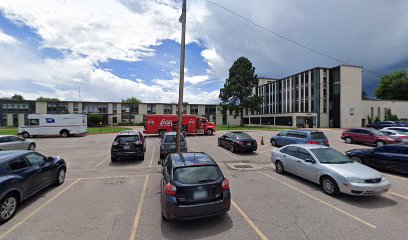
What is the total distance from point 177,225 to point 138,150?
301 inches

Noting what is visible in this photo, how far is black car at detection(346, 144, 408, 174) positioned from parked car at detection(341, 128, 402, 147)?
969cm

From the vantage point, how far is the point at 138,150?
460 inches

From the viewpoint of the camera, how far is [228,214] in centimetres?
531

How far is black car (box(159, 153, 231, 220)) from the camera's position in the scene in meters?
4.44

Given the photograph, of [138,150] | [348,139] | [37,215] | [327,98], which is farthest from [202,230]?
[327,98]

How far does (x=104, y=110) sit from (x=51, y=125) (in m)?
39.6

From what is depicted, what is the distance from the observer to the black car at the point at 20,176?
16.3 feet

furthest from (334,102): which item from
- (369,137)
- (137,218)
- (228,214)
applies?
(137,218)

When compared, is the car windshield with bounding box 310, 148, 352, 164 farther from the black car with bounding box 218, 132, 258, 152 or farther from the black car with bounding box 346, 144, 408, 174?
the black car with bounding box 218, 132, 258, 152

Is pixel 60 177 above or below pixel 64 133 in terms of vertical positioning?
below

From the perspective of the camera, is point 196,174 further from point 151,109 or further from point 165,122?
point 151,109

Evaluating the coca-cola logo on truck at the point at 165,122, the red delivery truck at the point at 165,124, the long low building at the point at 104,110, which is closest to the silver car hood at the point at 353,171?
the red delivery truck at the point at 165,124

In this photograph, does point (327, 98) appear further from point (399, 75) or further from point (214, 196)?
point (214, 196)

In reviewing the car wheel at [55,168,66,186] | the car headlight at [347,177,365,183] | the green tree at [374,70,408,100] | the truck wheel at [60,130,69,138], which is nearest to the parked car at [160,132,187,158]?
the car wheel at [55,168,66,186]
